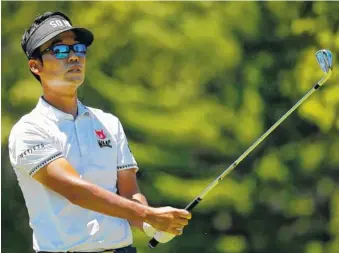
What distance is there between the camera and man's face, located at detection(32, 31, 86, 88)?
2992 mm

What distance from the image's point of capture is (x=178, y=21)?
6055 mm

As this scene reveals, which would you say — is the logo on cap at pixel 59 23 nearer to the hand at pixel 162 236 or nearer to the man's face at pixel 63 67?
the man's face at pixel 63 67

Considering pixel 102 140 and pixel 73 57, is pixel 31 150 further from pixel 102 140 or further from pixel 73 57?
pixel 73 57


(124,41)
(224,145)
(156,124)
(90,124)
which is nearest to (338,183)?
(224,145)

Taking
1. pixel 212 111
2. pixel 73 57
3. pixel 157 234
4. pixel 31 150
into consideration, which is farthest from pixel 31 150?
pixel 212 111

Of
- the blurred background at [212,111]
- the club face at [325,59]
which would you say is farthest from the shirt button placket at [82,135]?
the blurred background at [212,111]

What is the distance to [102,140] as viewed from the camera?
9.71 ft

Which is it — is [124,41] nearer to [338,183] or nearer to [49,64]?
[338,183]

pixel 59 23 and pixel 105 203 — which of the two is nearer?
pixel 105 203

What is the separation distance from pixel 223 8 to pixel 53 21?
3.21 m

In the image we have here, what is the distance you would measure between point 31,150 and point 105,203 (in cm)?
27

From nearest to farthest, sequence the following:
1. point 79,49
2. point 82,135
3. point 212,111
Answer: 1. point 82,135
2. point 79,49
3. point 212,111

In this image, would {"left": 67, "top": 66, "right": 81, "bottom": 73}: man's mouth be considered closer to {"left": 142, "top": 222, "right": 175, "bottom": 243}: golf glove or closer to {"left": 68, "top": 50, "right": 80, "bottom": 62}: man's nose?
{"left": 68, "top": 50, "right": 80, "bottom": 62}: man's nose

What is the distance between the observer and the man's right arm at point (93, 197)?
279 centimetres
